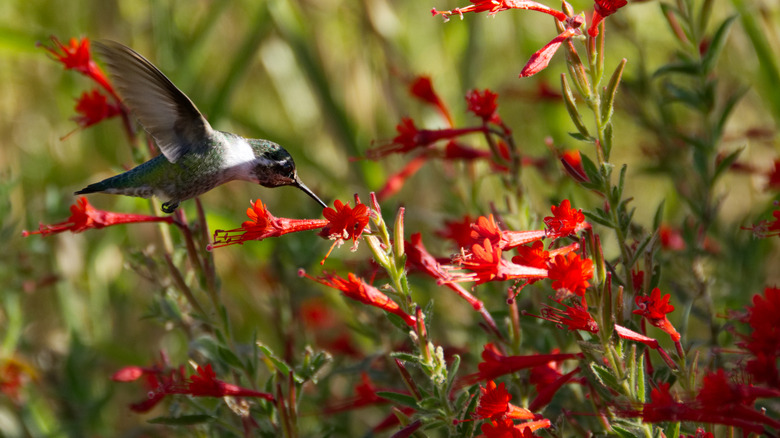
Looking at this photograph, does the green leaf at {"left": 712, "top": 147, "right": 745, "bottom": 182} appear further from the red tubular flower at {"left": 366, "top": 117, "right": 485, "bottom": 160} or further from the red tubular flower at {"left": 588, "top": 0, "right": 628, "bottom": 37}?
the red tubular flower at {"left": 588, "top": 0, "right": 628, "bottom": 37}

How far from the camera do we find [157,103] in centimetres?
Answer: 180

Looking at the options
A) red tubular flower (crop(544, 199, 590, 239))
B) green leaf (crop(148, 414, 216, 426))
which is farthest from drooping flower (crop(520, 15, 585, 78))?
green leaf (crop(148, 414, 216, 426))

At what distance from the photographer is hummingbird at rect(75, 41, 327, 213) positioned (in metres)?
1.75

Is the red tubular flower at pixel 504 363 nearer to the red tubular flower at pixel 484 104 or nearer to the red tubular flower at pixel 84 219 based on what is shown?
the red tubular flower at pixel 484 104

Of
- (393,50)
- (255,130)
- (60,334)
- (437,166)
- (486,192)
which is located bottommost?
(60,334)

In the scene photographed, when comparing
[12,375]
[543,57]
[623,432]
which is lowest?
[12,375]

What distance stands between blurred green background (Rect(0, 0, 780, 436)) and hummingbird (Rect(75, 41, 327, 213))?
0.28 metres

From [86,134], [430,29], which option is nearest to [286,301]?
[86,134]

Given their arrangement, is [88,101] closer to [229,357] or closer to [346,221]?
[229,357]

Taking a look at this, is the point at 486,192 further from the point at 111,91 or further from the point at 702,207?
the point at 111,91

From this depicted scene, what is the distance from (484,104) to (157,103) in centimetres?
78

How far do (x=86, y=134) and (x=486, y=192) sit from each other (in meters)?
2.05

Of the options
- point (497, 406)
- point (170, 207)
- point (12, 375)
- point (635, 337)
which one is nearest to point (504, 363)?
point (497, 406)

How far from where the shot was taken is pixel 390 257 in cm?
140
